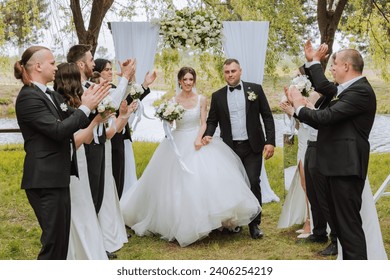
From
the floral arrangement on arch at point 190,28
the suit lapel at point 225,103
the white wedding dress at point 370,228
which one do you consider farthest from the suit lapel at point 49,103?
the floral arrangement on arch at point 190,28

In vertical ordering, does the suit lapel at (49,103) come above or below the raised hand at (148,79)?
above

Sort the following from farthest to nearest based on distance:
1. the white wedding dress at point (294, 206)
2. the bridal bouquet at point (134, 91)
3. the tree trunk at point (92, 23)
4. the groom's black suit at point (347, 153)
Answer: the tree trunk at point (92, 23) → the white wedding dress at point (294, 206) → the bridal bouquet at point (134, 91) → the groom's black suit at point (347, 153)

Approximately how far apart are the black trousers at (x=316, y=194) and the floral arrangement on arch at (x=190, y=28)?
7.61 feet

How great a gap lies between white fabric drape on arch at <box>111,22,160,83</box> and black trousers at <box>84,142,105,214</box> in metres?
3.38

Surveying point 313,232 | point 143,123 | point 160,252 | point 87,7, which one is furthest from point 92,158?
point 143,123

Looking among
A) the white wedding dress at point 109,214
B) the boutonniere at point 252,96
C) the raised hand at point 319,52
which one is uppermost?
the raised hand at point 319,52

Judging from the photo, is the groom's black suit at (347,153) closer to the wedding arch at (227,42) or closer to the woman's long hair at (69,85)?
the woman's long hair at (69,85)

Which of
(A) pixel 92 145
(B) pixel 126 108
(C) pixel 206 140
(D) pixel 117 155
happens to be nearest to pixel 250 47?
(C) pixel 206 140

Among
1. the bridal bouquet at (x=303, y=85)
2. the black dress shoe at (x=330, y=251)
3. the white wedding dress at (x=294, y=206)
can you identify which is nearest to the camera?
the bridal bouquet at (x=303, y=85)

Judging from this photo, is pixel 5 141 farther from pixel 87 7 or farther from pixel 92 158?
pixel 92 158

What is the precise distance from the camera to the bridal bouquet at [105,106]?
4.32 m

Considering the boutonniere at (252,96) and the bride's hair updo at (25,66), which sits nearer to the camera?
the bride's hair updo at (25,66)

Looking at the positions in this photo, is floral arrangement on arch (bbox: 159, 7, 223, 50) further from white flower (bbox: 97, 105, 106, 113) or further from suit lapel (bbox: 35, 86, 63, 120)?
suit lapel (bbox: 35, 86, 63, 120)

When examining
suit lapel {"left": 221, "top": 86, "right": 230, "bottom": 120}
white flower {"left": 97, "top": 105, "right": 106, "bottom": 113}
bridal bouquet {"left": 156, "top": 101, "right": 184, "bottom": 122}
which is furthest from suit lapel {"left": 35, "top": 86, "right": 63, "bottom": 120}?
suit lapel {"left": 221, "top": 86, "right": 230, "bottom": 120}
